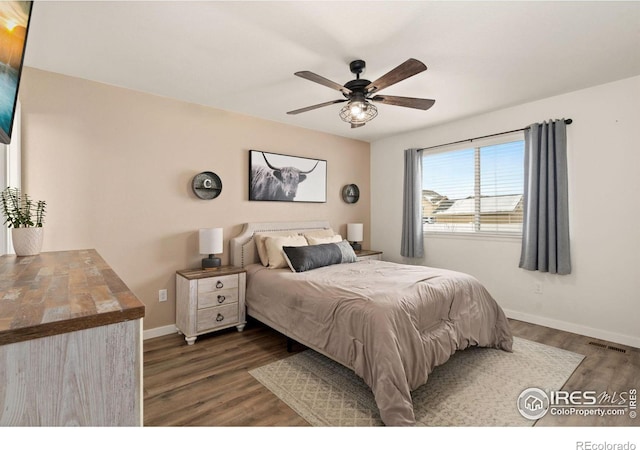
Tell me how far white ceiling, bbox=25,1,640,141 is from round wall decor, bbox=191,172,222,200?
851 mm

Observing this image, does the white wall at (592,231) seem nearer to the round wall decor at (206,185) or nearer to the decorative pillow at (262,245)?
the decorative pillow at (262,245)

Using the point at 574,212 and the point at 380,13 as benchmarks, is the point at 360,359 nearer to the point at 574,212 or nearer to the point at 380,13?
the point at 380,13

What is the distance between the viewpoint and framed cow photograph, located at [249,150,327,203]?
152 inches

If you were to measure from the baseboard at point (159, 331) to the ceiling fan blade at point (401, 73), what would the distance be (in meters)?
3.10

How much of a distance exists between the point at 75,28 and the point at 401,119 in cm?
340

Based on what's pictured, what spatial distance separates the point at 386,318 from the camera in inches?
77.4

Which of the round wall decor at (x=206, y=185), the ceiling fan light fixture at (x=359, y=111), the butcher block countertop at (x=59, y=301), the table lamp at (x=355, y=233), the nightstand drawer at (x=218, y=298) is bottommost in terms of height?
the nightstand drawer at (x=218, y=298)

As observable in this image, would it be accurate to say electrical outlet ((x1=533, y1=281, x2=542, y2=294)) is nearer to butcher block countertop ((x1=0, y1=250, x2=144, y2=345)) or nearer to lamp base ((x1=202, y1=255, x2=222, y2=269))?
lamp base ((x1=202, y1=255, x2=222, y2=269))

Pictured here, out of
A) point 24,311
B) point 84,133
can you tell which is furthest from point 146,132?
point 24,311

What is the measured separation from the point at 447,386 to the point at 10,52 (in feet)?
9.93

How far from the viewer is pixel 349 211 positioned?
503 cm

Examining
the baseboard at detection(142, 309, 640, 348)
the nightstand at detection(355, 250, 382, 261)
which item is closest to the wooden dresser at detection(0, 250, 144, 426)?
the baseboard at detection(142, 309, 640, 348)

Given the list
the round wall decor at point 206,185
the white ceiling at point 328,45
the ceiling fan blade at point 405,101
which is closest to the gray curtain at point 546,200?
the white ceiling at point 328,45

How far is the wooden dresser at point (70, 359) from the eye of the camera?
2.24ft
